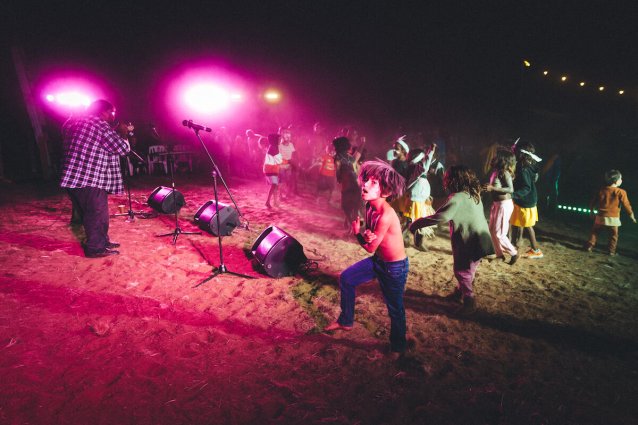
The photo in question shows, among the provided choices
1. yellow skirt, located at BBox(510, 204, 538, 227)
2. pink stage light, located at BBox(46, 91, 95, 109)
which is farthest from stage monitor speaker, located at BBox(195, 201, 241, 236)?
pink stage light, located at BBox(46, 91, 95, 109)

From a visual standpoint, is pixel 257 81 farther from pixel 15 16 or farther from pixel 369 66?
pixel 15 16

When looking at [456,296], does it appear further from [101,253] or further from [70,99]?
[70,99]

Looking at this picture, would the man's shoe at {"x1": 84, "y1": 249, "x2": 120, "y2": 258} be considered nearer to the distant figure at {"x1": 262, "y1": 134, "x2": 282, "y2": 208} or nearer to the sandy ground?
the sandy ground

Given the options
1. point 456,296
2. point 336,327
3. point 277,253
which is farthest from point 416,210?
point 336,327

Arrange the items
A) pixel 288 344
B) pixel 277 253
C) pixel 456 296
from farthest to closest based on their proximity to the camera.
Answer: pixel 277 253
pixel 456 296
pixel 288 344

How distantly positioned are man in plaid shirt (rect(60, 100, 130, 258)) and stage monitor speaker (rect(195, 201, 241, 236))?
68.0 inches

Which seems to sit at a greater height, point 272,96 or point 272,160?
point 272,96

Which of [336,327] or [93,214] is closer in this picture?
[336,327]

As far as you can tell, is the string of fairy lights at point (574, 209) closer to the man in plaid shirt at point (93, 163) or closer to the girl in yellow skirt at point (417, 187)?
the girl in yellow skirt at point (417, 187)

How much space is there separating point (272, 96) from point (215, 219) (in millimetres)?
16340

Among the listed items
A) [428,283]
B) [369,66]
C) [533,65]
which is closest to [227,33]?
[369,66]

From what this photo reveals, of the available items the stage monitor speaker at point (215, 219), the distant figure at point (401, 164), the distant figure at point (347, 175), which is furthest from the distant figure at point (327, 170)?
the stage monitor speaker at point (215, 219)

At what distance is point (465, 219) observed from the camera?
3951 millimetres

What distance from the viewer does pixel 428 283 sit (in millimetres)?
5305
